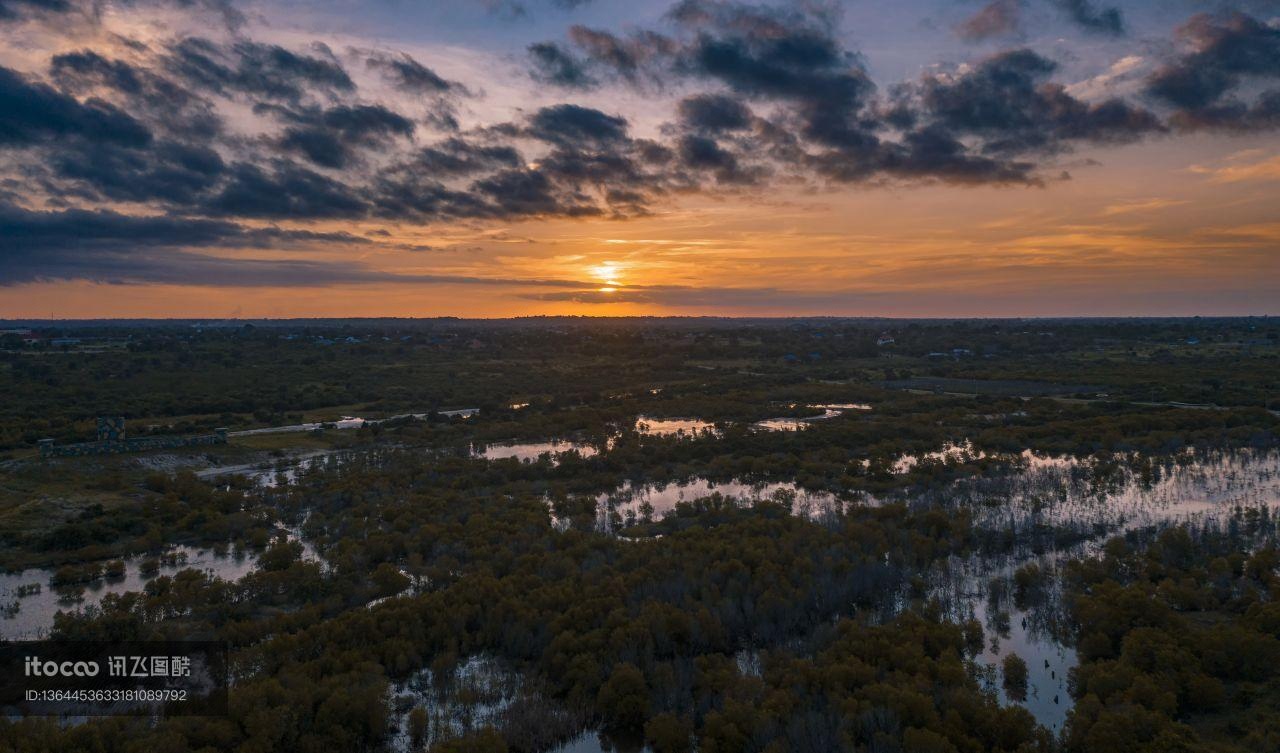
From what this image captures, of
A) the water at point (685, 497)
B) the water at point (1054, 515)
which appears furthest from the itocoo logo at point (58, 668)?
the water at point (1054, 515)

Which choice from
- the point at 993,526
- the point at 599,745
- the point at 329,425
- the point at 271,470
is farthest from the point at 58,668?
the point at 329,425

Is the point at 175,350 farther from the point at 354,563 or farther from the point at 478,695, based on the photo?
the point at 478,695

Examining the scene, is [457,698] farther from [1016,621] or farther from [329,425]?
[329,425]

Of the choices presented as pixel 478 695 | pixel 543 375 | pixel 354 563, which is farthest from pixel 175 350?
pixel 478 695

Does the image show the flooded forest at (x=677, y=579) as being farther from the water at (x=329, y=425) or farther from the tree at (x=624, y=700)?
the water at (x=329, y=425)

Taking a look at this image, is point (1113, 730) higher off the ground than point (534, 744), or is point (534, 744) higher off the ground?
point (1113, 730)

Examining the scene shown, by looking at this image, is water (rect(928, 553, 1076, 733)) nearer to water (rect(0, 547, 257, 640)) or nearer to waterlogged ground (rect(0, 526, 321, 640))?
waterlogged ground (rect(0, 526, 321, 640))
